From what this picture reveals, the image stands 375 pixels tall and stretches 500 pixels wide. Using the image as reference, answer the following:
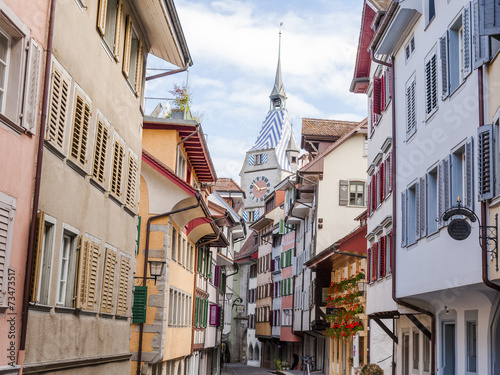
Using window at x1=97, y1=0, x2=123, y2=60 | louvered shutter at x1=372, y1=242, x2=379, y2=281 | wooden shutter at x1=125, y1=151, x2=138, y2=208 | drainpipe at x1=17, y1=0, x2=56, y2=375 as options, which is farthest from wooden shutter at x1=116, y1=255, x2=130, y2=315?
louvered shutter at x1=372, y1=242, x2=379, y2=281

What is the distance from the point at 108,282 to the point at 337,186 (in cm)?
2759

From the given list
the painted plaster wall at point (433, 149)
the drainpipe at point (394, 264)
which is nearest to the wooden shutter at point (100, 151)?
the painted plaster wall at point (433, 149)

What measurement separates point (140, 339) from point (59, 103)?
43.7ft

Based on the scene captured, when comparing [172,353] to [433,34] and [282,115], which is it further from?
[282,115]

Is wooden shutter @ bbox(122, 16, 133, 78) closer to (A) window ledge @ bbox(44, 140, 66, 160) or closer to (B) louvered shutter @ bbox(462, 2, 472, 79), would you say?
(A) window ledge @ bbox(44, 140, 66, 160)

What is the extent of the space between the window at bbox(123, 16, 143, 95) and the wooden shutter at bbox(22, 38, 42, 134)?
610cm

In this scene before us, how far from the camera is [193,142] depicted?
94.5ft

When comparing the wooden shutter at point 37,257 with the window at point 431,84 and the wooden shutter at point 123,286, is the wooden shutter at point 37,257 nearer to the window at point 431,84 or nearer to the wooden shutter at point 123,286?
the wooden shutter at point 123,286

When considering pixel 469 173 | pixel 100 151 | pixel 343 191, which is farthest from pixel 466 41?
pixel 343 191

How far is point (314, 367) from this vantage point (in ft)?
162

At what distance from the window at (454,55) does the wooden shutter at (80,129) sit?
20.6 ft

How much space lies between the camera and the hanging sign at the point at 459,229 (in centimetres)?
1272

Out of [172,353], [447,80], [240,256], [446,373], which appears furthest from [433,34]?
[240,256]

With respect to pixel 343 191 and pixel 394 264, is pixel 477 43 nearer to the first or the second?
pixel 394 264
